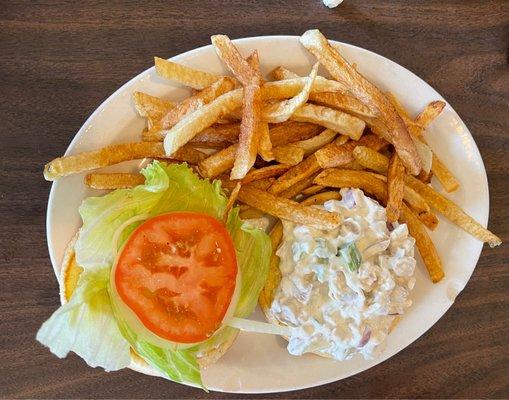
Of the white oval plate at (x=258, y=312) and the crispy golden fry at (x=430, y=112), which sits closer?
the white oval plate at (x=258, y=312)

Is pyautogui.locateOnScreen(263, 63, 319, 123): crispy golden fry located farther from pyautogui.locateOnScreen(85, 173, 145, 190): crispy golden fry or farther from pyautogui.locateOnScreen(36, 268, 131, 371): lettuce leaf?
pyautogui.locateOnScreen(36, 268, 131, 371): lettuce leaf

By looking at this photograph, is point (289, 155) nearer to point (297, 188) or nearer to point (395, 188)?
point (297, 188)

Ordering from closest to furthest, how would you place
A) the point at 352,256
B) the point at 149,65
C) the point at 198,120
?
the point at 198,120 → the point at 352,256 → the point at 149,65

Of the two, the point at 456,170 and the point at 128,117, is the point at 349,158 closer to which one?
the point at 456,170

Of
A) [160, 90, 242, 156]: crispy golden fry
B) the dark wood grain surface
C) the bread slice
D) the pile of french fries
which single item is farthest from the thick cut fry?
the bread slice

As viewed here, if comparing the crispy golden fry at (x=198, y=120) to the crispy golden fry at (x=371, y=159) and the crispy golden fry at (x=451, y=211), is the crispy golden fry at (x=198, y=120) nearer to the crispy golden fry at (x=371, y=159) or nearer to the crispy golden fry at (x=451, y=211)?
the crispy golden fry at (x=371, y=159)

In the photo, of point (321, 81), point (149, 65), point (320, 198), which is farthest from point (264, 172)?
point (149, 65)

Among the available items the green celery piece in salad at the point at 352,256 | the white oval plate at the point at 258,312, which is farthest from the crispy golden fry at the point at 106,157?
the green celery piece in salad at the point at 352,256
